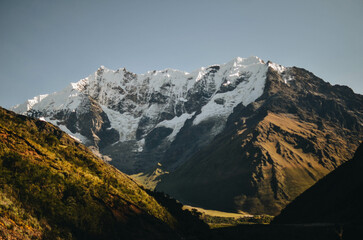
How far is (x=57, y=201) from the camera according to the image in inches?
2178

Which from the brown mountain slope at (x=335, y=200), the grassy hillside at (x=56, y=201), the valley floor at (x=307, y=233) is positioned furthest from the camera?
the brown mountain slope at (x=335, y=200)

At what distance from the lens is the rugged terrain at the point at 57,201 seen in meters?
47.9

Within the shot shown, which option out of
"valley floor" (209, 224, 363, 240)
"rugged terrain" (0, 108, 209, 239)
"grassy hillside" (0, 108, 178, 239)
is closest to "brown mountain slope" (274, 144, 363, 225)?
"valley floor" (209, 224, 363, 240)

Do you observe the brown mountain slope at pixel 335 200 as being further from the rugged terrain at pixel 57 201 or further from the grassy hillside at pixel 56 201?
the rugged terrain at pixel 57 201

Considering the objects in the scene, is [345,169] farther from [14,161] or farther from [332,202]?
[14,161]

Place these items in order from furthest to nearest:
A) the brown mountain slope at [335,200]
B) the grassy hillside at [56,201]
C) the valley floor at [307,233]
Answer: the brown mountain slope at [335,200]
the valley floor at [307,233]
the grassy hillside at [56,201]

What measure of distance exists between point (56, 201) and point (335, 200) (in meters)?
101

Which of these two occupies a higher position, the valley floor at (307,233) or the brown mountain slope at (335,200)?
the brown mountain slope at (335,200)

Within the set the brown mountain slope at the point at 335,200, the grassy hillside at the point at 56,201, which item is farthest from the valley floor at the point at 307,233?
the grassy hillside at the point at 56,201

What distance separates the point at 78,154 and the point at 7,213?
41814mm

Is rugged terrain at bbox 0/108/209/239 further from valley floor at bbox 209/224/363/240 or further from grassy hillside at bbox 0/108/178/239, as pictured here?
valley floor at bbox 209/224/363/240

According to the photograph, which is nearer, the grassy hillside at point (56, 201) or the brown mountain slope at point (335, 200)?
the grassy hillside at point (56, 201)

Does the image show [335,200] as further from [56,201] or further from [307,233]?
[56,201]

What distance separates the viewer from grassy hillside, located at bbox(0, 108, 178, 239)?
4789cm
